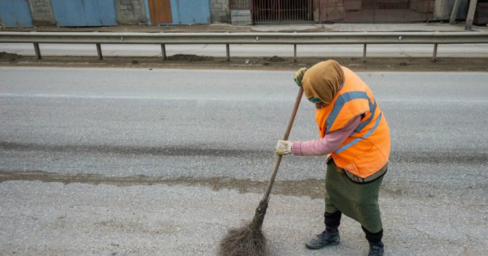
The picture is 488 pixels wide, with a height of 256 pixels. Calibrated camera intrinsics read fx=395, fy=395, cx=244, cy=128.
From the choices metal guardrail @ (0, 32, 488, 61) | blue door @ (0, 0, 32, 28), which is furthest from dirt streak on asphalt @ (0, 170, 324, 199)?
blue door @ (0, 0, 32, 28)

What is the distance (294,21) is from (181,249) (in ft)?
59.9

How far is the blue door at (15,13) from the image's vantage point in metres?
20.5

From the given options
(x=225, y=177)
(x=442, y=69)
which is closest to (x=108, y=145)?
(x=225, y=177)

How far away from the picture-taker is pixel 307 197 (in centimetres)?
396

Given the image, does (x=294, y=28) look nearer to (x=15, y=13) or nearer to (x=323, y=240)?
(x=15, y=13)

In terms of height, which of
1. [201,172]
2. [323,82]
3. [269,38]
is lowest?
[201,172]

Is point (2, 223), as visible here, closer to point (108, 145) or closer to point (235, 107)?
point (108, 145)

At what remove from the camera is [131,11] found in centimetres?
2023

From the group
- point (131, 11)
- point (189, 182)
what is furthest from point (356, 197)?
point (131, 11)

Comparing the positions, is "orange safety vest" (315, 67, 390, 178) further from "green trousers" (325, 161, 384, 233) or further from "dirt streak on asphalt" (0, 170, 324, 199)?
"dirt streak on asphalt" (0, 170, 324, 199)

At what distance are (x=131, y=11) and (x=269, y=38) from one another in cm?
1165

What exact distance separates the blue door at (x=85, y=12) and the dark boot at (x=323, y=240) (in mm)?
19748

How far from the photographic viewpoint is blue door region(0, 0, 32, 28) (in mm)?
20500

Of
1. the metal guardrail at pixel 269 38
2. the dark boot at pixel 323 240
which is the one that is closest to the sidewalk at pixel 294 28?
the metal guardrail at pixel 269 38
